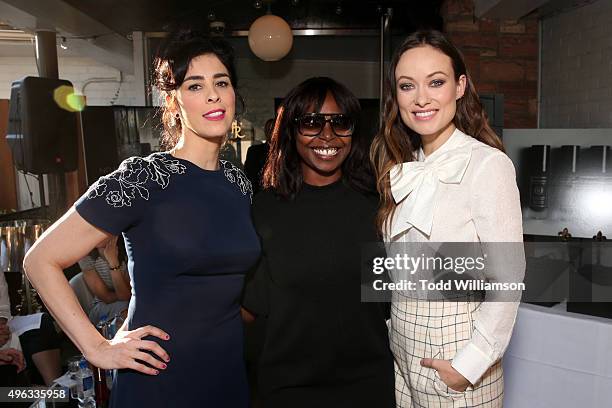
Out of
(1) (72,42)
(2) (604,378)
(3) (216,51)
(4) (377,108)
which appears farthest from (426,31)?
(1) (72,42)

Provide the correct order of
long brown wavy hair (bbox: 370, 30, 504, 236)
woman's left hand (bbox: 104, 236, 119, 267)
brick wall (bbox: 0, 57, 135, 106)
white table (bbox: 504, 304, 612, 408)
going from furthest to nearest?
brick wall (bbox: 0, 57, 135, 106)
woman's left hand (bbox: 104, 236, 119, 267)
white table (bbox: 504, 304, 612, 408)
long brown wavy hair (bbox: 370, 30, 504, 236)

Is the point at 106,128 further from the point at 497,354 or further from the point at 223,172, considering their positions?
the point at 497,354

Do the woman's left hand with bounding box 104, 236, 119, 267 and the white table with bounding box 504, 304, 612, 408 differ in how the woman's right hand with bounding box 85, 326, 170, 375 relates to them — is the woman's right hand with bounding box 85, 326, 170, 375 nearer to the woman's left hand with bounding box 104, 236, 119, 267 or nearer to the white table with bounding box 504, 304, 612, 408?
the white table with bounding box 504, 304, 612, 408

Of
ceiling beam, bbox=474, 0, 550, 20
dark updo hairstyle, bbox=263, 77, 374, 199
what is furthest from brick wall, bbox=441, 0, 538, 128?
dark updo hairstyle, bbox=263, 77, 374, 199

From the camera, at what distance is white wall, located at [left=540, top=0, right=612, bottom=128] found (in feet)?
14.0

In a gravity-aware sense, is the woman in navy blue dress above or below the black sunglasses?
below

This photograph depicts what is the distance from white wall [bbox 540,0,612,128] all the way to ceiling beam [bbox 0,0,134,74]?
14.5 ft

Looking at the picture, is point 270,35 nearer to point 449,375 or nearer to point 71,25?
point 71,25

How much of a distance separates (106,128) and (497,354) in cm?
499

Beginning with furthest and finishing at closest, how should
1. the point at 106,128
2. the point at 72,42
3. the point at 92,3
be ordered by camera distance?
Result: the point at 72,42 → the point at 106,128 → the point at 92,3

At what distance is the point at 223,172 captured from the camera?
4.98 feet

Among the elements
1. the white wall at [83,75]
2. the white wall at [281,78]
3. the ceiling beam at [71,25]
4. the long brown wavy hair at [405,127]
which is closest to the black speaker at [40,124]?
the ceiling beam at [71,25]

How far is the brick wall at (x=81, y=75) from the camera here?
8.68 metres

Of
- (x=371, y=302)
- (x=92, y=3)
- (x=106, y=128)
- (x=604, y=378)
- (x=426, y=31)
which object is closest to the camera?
(x=426, y=31)
